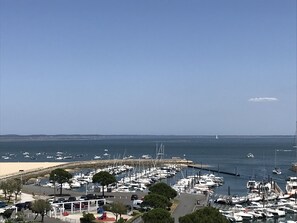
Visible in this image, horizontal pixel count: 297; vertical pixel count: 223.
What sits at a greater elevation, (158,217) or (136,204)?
(158,217)

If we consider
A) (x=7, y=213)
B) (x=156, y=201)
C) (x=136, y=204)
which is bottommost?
(x=136, y=204)

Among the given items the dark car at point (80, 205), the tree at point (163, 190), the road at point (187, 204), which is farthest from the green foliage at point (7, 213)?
the road at point (187, 204)

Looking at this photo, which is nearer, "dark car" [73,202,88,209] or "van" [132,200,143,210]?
"dark car" [73,202,88,209]

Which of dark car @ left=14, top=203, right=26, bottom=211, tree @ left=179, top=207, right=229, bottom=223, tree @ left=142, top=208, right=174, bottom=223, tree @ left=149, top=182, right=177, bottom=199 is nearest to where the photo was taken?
tree @ left=179, top=207, right=229, bottom=223

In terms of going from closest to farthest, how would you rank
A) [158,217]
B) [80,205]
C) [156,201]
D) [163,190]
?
[158,217], [156,201], [80,205], [163,190]

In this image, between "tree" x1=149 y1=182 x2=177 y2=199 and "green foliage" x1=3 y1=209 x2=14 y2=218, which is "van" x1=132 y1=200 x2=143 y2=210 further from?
"green foliage" x1=3 y1=209 x2=14 y2=218

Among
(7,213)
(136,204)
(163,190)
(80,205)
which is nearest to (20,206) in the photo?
(7,213)

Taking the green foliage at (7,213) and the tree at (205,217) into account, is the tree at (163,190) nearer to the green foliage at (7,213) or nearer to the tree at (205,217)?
the green foliage at (7,213)

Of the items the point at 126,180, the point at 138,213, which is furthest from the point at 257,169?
the point at 138,213

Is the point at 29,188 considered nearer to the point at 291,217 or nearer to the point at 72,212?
the point at 72,212

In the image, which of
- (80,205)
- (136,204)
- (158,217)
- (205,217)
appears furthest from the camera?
(136,204)

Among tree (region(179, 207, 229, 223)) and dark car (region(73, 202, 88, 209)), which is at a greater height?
tree (region(179, 207, 229, 223))

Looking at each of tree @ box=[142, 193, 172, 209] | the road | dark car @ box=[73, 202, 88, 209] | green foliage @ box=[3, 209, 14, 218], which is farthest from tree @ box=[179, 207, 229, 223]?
dark car @ box=[73, 202, 88, 209]

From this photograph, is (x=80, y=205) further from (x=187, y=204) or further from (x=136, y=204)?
(x=187, y=204)
